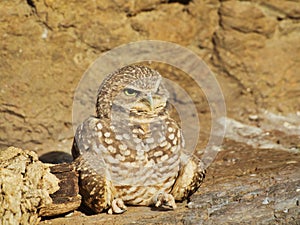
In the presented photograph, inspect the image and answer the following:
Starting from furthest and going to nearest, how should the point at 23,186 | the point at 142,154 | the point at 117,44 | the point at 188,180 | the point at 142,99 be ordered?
1. the point at 117,44
2. the point at 188,180
3. the point at 142,154
4. the point at 142,99
5. the point at 23,186

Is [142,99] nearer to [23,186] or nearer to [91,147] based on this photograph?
[91,147]

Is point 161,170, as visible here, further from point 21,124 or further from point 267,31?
point 267,31

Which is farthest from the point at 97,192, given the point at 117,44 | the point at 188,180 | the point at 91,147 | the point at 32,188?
the point at 117,44

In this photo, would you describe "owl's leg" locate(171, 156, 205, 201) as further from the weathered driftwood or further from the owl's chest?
the weathered driftwood

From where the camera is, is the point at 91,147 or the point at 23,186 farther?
the point at 91,147

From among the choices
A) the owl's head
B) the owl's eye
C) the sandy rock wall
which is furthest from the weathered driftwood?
the sandy rock wall

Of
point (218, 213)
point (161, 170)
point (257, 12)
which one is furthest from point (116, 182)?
point (257, 12)

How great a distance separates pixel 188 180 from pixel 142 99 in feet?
2.52

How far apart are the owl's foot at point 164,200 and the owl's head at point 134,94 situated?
60 centimetres

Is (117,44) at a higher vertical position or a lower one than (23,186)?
higher

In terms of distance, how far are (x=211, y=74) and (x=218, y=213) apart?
8.52ft

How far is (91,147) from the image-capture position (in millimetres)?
4977

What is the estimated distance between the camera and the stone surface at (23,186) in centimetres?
462

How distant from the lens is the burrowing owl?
15.9 ft
